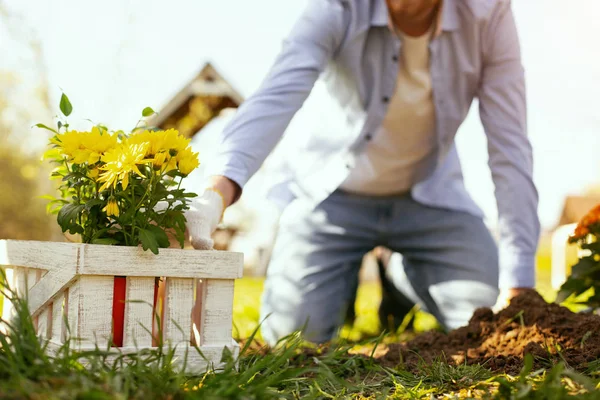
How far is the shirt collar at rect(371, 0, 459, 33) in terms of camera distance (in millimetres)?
2084

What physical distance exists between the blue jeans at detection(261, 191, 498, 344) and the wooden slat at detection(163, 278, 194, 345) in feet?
3.70

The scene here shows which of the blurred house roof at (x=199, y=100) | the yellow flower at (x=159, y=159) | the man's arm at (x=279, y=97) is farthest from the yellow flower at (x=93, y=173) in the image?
the blurred house roof at (x=199, y=100)

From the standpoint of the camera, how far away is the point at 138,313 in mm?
1209

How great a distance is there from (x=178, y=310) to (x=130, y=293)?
11cm

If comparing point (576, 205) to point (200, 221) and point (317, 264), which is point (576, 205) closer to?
point (317, 264)

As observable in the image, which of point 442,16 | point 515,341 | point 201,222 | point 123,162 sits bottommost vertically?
point 515,341

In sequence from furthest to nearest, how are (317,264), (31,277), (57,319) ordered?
(317,264)
(31,277)
(57,319)

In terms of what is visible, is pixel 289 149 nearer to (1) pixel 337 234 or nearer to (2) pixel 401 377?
(1) pixel 337 234

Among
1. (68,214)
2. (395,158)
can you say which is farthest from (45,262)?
(395,158)

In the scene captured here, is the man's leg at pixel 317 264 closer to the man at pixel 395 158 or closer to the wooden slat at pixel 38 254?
the man at pixel 395 158

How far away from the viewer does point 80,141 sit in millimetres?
1177

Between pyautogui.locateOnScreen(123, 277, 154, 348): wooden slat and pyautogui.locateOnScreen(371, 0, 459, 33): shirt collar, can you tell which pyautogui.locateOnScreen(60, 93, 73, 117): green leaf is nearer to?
pyautogui.locateOnScreen(123, 277, 154, 348): wooden slat

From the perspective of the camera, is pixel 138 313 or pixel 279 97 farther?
pixel 279 97

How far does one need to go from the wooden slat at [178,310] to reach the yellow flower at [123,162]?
0.81 feet
